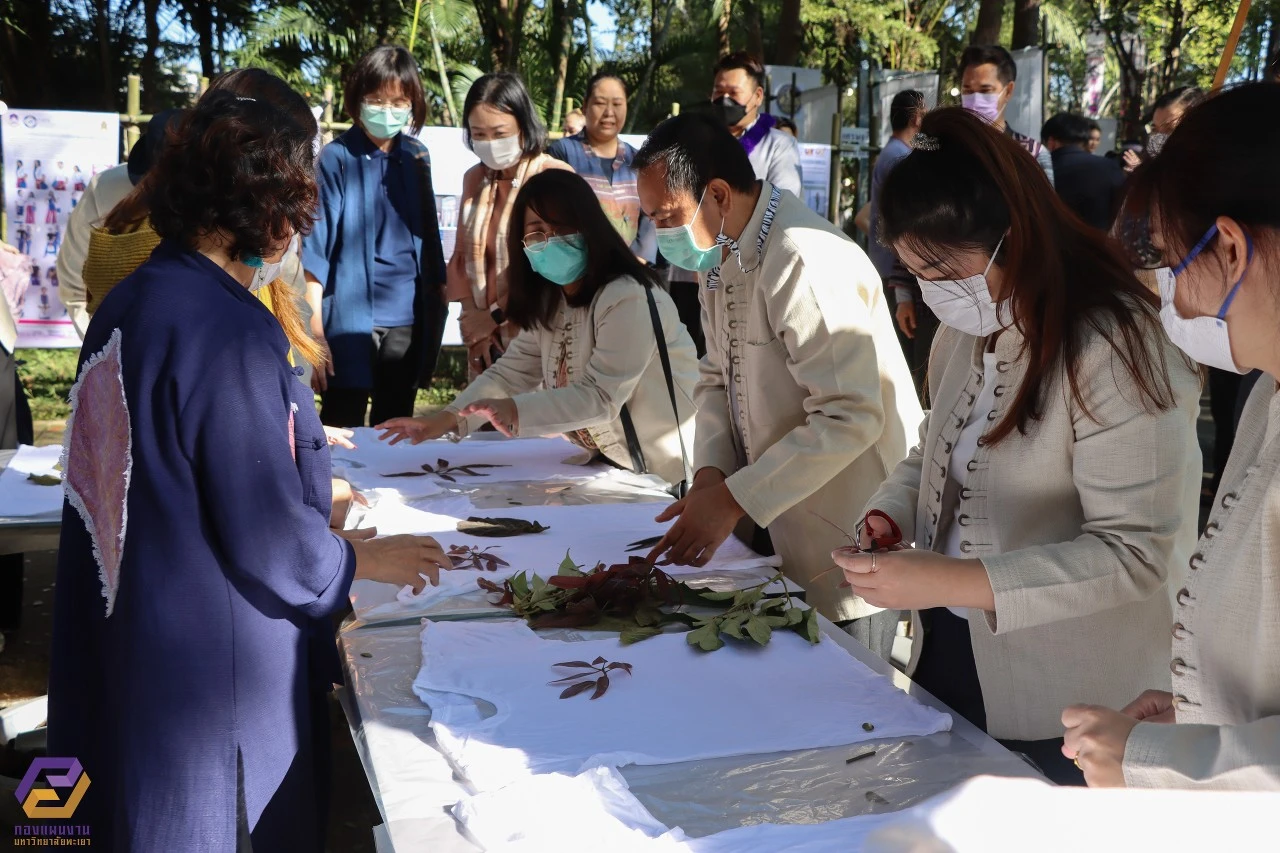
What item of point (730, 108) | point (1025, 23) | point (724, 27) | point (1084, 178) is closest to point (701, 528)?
point (730, 108)

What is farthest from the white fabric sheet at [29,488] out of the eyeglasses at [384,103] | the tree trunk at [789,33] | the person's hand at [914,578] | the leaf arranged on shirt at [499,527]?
the tree trunk at [789,33]

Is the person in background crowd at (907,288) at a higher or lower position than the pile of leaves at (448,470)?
higher

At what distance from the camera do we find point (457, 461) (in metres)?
3.41

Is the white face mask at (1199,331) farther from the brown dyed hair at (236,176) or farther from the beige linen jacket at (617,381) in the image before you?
the beige linen jacket at (617,381)

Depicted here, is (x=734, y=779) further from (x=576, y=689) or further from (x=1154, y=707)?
(x=1154, y=707)

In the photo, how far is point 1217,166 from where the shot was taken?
3.72 ft

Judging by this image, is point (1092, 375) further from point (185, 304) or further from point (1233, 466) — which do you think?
point (185, 304)

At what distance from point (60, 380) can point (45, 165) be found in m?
2.61

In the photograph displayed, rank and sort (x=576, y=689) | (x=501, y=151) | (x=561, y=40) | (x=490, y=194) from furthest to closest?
(x=561, y=40) < (x=490, y=194) < (x=501, y=151) < (x=576, y=689)

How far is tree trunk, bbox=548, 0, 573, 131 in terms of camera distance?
47.2 ft

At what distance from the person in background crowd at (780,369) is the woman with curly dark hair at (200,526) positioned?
0.86m

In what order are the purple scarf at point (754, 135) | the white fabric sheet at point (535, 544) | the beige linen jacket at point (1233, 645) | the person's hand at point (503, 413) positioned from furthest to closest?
the purple scarf at point (754, 135) → the person's hand at point (503, 413) → the white fabric sheet at point (535, 544) → the beige linen jacket at point (1233, 645)

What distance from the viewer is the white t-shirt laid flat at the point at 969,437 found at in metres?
1.87

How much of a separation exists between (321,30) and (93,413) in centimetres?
1351
